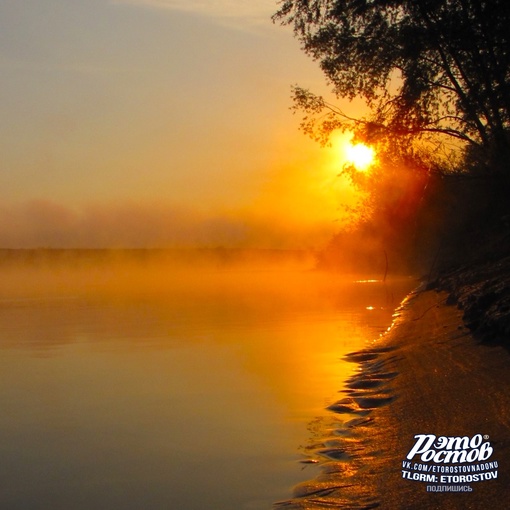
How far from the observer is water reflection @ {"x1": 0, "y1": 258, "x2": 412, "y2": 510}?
24.0ft

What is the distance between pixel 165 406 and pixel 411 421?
3.80m

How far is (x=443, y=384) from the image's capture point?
32.5ft

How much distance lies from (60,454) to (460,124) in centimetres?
1340

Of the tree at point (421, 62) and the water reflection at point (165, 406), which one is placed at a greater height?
the tree at point (421, 62)

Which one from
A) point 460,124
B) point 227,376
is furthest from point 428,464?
point 460,124

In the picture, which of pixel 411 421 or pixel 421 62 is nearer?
pixel 411 421

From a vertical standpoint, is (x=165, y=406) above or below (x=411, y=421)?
above

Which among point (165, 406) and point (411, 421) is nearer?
point (411, 421)

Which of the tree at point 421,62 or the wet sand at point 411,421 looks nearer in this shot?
the wet sand at point 411,421

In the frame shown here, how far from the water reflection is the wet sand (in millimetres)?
443

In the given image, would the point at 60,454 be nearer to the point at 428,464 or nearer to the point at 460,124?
the point at 428,464

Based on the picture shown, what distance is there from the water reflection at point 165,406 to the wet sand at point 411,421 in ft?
1.45

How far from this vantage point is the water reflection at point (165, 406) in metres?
7.30

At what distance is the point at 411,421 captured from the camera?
8.48 m
